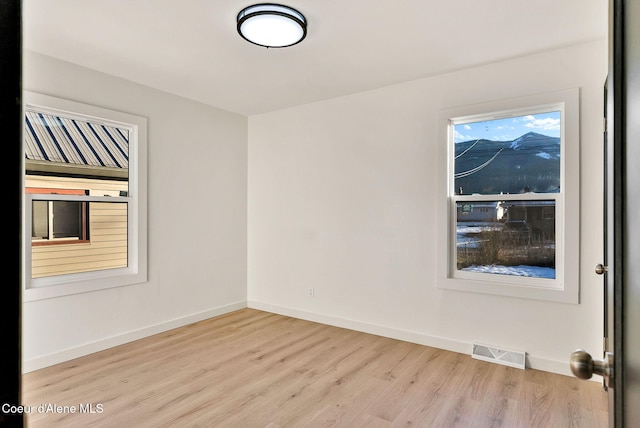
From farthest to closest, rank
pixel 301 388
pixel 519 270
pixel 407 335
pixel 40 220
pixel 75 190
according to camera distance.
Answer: pixel 407 335, pixel 75 190, pixel 519 270, pixel 40 220, pixel 301 388

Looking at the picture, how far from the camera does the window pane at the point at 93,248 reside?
311cm

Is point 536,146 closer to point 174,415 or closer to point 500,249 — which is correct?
point 500,249

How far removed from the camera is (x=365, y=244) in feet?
12.8

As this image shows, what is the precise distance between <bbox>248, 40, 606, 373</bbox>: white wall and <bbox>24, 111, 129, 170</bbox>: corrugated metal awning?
1.70m

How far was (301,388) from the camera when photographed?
8.61 feet

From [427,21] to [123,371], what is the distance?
3.48 m

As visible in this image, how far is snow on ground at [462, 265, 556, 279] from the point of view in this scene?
3018mm

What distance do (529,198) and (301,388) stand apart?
242cm

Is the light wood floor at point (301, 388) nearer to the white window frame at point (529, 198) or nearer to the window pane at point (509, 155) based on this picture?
the white window frame at point (529, 198)

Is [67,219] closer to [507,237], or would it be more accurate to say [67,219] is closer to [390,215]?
[390,215]

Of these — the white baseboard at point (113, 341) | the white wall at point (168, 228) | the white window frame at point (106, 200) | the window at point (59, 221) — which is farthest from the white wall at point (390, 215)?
the window at point (59, 221)

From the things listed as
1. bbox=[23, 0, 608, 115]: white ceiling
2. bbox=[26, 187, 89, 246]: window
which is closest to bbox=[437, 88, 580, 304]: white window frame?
bbox=[23, 0, 608, 115]: white ceiling

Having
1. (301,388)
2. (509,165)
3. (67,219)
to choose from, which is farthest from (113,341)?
(509,165)

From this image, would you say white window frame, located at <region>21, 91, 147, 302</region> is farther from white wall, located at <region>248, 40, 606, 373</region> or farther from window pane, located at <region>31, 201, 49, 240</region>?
white wall, located at <region>248, 40, 606, 373</region>
